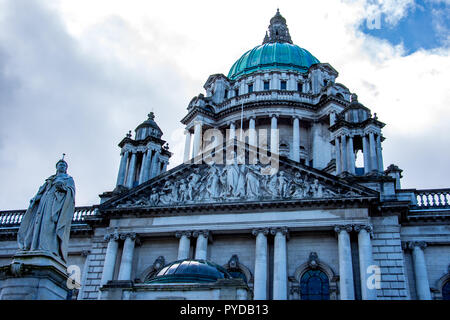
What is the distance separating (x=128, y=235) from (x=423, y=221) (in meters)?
18.4

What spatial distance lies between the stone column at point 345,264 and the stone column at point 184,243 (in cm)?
896

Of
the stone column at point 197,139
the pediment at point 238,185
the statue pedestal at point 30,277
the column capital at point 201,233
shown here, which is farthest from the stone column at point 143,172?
the statue pedestal at point 30,277

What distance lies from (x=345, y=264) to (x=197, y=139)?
26459mm

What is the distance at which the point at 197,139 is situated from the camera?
5191 centimetres

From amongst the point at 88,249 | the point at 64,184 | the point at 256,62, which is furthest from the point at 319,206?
the point at 256,62

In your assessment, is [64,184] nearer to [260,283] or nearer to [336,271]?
[260,283]

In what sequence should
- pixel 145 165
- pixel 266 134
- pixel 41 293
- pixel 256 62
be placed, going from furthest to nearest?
pixel 256 62 < pixel 266 134 < pixel 145 165 < pixel 41 293

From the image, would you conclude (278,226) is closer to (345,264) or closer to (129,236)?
(345,264)

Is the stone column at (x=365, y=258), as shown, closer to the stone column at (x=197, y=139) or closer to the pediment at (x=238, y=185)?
the pediment at (x=238, y=185)

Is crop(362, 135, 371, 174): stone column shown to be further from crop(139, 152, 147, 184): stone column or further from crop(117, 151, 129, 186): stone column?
crop(117, 151, 129, 186): stone column

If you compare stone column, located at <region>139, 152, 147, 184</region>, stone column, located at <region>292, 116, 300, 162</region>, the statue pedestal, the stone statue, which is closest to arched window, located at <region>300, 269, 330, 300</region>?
stone column, located at <region>139, 152, 147, 184</region>

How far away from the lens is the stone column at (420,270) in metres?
29.5

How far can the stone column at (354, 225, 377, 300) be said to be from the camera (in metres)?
27.4

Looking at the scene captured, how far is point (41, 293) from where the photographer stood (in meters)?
12.1
